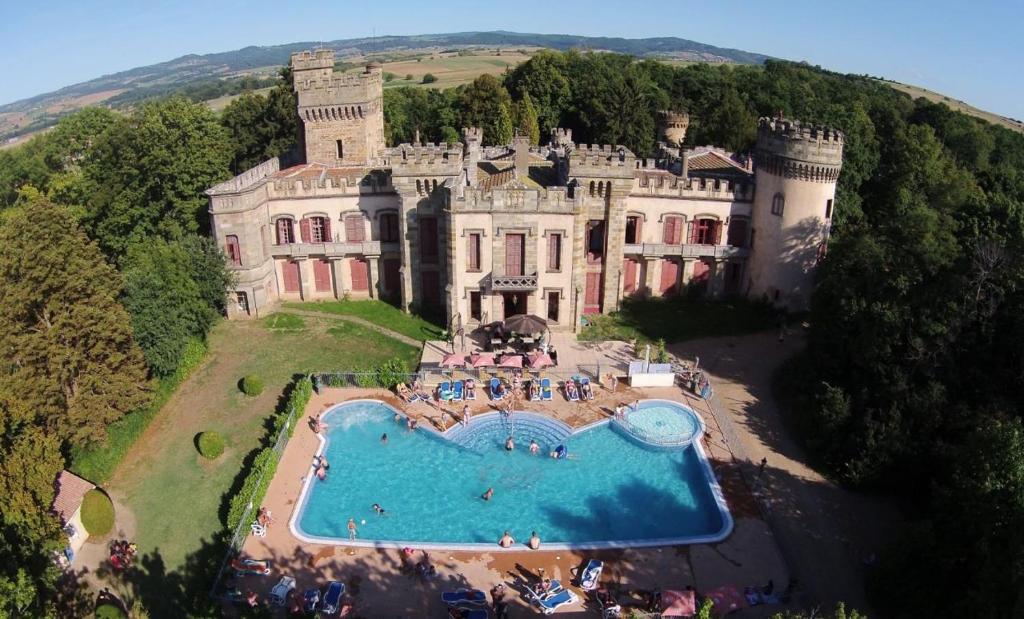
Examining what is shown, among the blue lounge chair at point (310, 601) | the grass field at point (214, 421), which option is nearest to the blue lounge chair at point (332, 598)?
the blue lounge chair at point (310, 601)

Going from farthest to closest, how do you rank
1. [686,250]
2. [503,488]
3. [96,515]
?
1. [686,250]
2. [503,488]
3. [96,515]

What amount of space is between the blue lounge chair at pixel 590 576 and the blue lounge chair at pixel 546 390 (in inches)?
505

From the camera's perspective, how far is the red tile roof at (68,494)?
91.0 ft

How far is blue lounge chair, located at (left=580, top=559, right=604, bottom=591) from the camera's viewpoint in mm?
24391

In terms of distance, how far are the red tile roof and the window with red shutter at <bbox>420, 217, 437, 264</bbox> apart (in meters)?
22.9

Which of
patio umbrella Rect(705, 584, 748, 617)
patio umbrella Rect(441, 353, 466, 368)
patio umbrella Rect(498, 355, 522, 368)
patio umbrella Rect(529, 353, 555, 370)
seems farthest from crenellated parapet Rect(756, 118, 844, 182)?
patio umbrella Rect(705, 584, 748, 617)

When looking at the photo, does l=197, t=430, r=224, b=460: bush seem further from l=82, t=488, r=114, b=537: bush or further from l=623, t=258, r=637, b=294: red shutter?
l=623, t=258, r=637, b=294: red shutter

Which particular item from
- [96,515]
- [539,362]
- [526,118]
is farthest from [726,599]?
[526,118]

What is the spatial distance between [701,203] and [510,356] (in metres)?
17.6

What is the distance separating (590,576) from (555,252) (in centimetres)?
2127

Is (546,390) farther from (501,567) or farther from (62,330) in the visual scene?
(62,330)

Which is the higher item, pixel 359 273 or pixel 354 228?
pixel 354 228

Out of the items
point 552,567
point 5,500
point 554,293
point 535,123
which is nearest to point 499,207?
point 554,293

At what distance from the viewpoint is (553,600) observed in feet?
77.8
